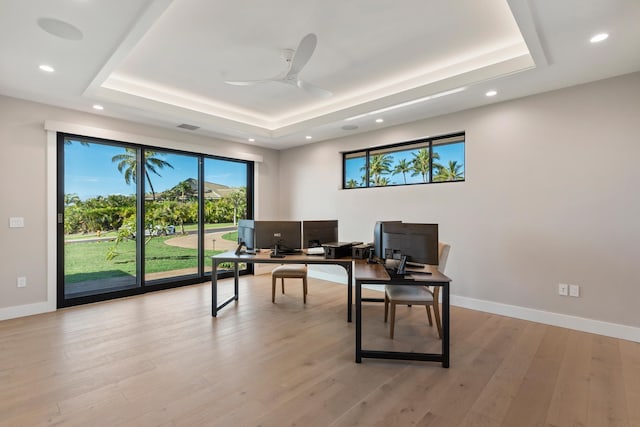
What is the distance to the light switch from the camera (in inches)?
143

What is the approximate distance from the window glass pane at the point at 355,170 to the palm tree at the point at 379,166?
0.46 feet

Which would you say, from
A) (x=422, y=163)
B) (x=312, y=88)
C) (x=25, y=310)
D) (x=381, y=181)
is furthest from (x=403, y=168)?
(x=25, y=310)

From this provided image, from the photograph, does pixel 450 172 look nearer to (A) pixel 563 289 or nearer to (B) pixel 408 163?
(B) pixel 408 163

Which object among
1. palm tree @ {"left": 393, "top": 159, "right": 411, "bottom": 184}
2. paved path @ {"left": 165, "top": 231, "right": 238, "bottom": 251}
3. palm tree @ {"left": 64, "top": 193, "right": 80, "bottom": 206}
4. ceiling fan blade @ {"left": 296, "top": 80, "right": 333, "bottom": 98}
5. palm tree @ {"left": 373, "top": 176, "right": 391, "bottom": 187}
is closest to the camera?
ceiling fan blade @ {"left": 296, "top": 80, "right": 333, "bottom": 98}

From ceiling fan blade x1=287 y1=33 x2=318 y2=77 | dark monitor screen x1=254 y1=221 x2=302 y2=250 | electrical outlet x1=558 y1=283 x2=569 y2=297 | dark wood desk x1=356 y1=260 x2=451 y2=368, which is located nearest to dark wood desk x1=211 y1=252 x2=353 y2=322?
dark monitor screen x1=254 y1=221 x2=302 y2=250

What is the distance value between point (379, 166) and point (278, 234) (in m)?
2.31

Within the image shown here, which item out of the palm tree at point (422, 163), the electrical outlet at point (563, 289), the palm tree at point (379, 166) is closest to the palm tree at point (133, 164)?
the palm tree at point (379, 166)

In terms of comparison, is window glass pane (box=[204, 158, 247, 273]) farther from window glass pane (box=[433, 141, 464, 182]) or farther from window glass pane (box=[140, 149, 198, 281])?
window glass pane (box=[433, 141, 464, 182])

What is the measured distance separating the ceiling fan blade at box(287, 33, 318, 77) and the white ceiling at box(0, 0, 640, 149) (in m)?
0.32

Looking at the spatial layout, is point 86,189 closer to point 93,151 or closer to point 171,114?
point 93,151

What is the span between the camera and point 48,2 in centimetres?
203

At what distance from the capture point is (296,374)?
7.88ft

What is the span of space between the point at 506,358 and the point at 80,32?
14.5ft

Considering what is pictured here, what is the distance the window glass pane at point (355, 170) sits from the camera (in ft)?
17.6
